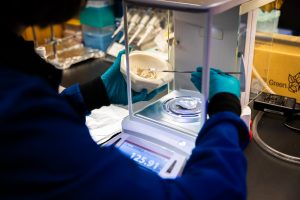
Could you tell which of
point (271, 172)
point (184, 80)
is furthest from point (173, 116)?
point (271, 172)

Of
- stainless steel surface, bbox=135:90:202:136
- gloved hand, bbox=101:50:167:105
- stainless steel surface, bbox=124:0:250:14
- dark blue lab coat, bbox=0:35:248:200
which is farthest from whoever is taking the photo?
gloved hand, bbox=101:50:167:105

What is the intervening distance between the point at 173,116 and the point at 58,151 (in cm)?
40

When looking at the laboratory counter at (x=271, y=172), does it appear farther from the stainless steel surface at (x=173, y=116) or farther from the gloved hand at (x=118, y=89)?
the gloved hand at (x=118, y=89)

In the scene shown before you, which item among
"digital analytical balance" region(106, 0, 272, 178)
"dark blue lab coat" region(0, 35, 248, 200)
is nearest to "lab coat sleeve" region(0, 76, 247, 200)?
"dark blue lab coat" region(0, 35, 248, 200)

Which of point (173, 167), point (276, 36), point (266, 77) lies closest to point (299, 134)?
point (266, 77)

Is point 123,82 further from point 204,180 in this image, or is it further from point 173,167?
point 204,180

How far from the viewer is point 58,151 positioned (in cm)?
47

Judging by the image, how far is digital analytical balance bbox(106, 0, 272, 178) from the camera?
0.65m

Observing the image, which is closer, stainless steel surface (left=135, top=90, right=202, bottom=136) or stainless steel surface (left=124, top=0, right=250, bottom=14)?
stainless steel surface (left=124, top=0, right=250, bottom=14)

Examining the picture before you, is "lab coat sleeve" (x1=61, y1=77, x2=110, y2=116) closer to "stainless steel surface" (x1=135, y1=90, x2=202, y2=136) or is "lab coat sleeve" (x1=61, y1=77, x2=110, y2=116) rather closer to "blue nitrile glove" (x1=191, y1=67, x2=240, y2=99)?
"stainless steel surface" (x1=135, y1=90, x2=202, y2=136)

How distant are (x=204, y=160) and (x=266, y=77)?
67 cm

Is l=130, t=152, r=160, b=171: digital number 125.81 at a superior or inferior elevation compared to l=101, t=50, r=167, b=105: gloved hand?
inferior

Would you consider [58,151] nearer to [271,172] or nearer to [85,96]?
[85,96]

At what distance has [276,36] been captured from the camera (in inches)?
45.6
